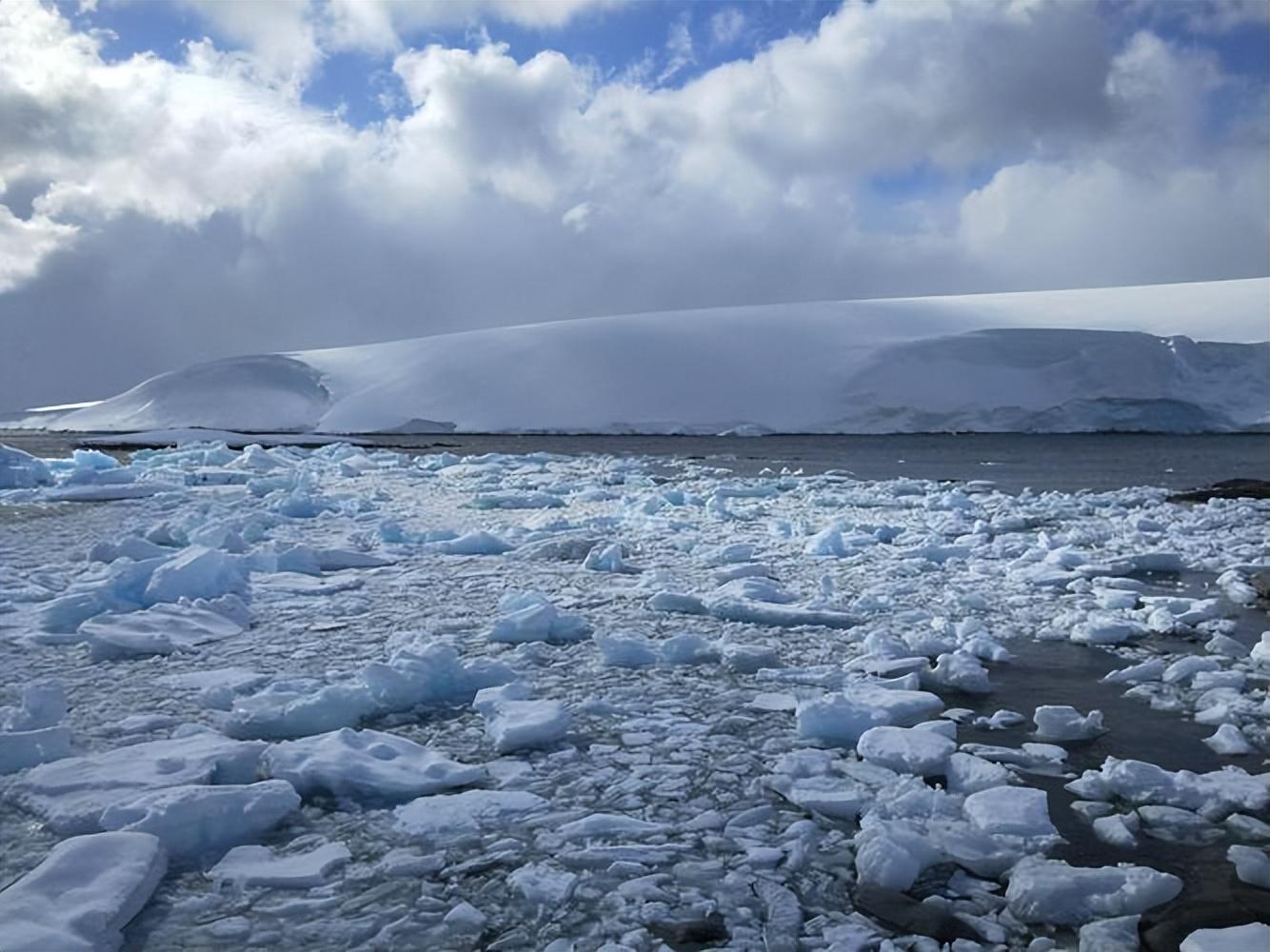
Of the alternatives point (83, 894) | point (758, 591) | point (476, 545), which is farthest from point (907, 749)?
point (476, 545)

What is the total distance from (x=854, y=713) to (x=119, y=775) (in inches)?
105

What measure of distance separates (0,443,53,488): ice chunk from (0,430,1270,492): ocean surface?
14165mm

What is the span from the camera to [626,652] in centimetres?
469

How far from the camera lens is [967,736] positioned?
3.65 m

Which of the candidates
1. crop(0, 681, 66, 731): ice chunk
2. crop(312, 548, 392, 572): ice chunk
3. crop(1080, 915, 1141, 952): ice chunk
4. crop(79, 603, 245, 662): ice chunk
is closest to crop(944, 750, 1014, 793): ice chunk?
crop(1080, 915, 1141, 952): ice chunk

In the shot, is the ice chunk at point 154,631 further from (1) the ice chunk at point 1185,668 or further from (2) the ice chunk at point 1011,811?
(1) the ice chunk at point 1185,668

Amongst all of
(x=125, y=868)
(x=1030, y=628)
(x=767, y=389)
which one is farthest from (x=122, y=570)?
(x=767, y=389)

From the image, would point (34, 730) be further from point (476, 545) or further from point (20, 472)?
point (20, 472)

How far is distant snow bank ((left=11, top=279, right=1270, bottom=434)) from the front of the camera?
132ft

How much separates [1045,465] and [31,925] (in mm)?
24700

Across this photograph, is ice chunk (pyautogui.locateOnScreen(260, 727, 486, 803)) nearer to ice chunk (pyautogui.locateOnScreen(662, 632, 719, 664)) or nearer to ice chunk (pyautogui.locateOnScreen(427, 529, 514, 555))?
ice chunk (pyautogui.locateOnScreen(662, 632, 719, 664))

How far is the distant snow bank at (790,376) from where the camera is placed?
40.3m

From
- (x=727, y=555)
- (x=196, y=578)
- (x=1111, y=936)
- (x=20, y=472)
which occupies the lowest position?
(x=1111, y=936)

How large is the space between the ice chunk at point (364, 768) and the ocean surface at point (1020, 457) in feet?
48.5
